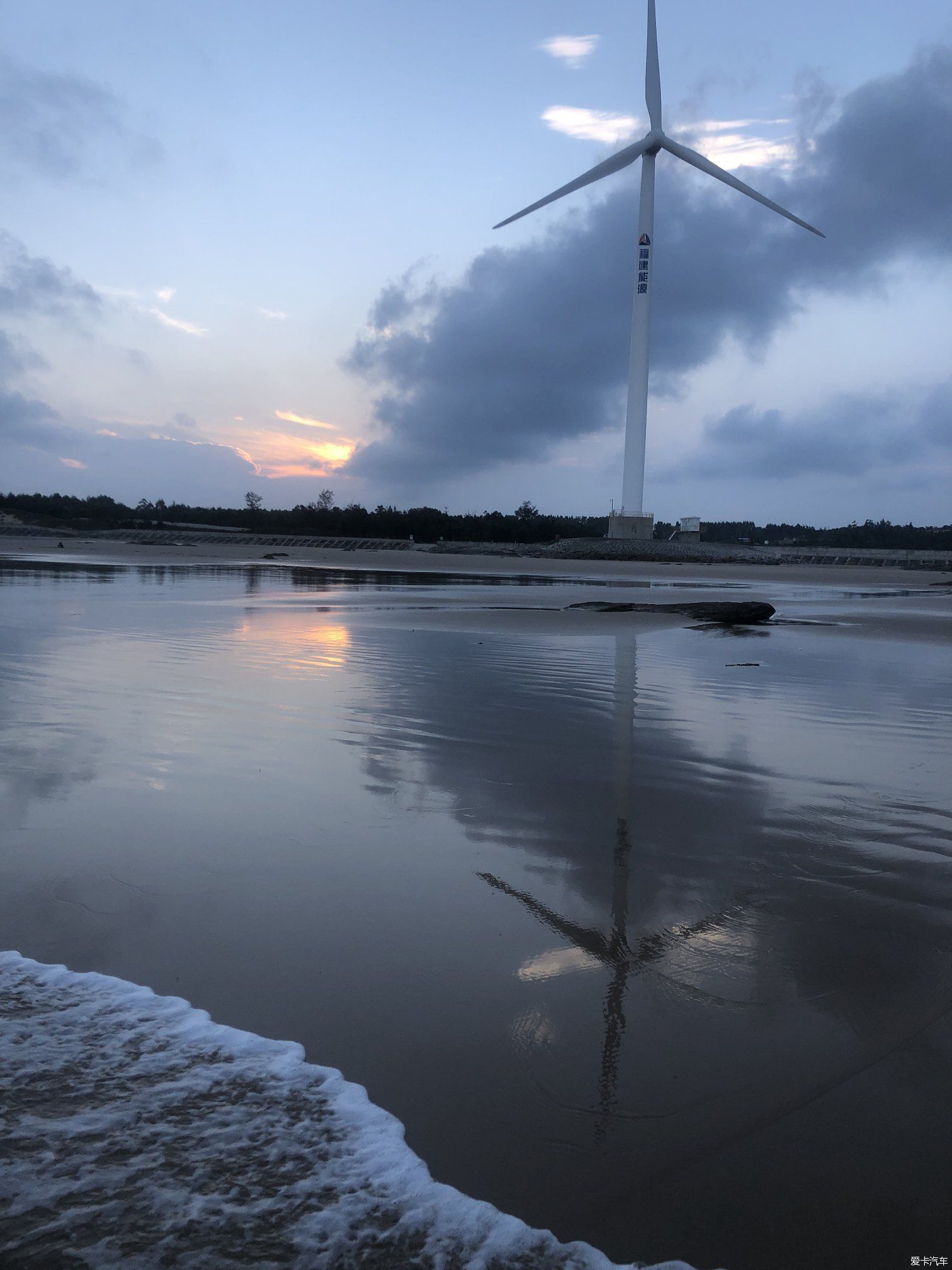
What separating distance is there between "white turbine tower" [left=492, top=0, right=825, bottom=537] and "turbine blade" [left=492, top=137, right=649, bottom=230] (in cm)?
4

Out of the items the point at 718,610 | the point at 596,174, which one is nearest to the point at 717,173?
the point at 596,174

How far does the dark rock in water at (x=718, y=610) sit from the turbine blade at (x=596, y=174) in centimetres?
4362

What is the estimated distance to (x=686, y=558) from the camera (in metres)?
64.2

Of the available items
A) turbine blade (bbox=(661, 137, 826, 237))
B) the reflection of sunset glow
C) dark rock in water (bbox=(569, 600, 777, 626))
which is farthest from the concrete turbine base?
the reflection of sunset glow

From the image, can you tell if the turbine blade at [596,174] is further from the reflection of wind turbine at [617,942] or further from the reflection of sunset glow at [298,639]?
the reflection of wind turbine at [617,942]

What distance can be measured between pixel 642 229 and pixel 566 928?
6972 cm

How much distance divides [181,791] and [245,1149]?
3.10m

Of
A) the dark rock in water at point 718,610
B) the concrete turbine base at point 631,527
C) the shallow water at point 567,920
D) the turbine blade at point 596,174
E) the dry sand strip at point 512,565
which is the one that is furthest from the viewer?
the concrete turbine base at point 631,527

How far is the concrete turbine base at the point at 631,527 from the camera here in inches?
2749

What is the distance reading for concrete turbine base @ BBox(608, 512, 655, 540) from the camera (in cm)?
6981

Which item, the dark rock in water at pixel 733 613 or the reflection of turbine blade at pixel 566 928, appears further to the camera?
the dark rock in water at pixel 733 613

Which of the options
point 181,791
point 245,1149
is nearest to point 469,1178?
point 245,1149

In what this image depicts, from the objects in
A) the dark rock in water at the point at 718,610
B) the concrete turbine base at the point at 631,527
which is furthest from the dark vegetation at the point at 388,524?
the dark rock in water at the point at 718,610

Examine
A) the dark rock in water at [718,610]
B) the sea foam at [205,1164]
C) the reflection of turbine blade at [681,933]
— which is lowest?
the sea foam at [205,1164]
